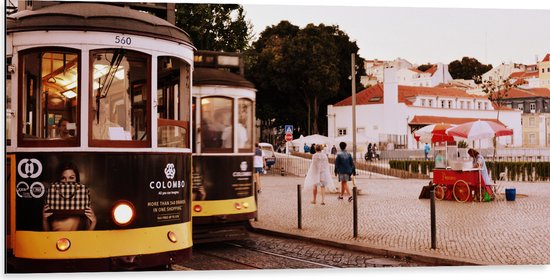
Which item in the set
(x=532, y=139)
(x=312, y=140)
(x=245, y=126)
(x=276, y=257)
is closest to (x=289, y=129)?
(x=312, y=140)

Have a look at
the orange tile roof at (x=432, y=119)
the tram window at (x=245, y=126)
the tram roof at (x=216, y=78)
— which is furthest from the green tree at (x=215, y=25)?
the orange tile roof at (x=432, y=119)

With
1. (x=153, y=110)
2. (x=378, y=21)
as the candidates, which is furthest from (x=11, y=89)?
(x=378, y=21)

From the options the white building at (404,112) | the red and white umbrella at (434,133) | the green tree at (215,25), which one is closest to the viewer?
the green tree at (215,25)

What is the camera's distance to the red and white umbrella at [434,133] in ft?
65.6

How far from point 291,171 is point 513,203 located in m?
8.46

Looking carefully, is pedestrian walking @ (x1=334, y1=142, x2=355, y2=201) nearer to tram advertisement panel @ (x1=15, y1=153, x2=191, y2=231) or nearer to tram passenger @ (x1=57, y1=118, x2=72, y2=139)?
tram advertisement panel @ (x1=15, y1=153, x2=191, y2=231)

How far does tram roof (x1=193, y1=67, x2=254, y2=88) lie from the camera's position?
9.91 m

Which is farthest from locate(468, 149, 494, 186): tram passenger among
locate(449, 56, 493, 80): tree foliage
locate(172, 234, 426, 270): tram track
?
locate(172, 234, 426, 270): tram track

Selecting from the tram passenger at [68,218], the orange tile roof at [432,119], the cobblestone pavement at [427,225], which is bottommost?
the cobblestone pavement at [427,225]

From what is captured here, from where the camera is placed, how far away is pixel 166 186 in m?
6.92

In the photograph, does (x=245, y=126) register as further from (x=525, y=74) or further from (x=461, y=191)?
(x=461, y=191)

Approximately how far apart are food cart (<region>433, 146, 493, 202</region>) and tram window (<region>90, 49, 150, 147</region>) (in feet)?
38.5

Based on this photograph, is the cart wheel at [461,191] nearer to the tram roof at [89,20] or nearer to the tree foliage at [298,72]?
the tree foliage at [298,72]

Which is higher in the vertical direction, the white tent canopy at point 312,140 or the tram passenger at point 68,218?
the white tent canopy at point 312,140
